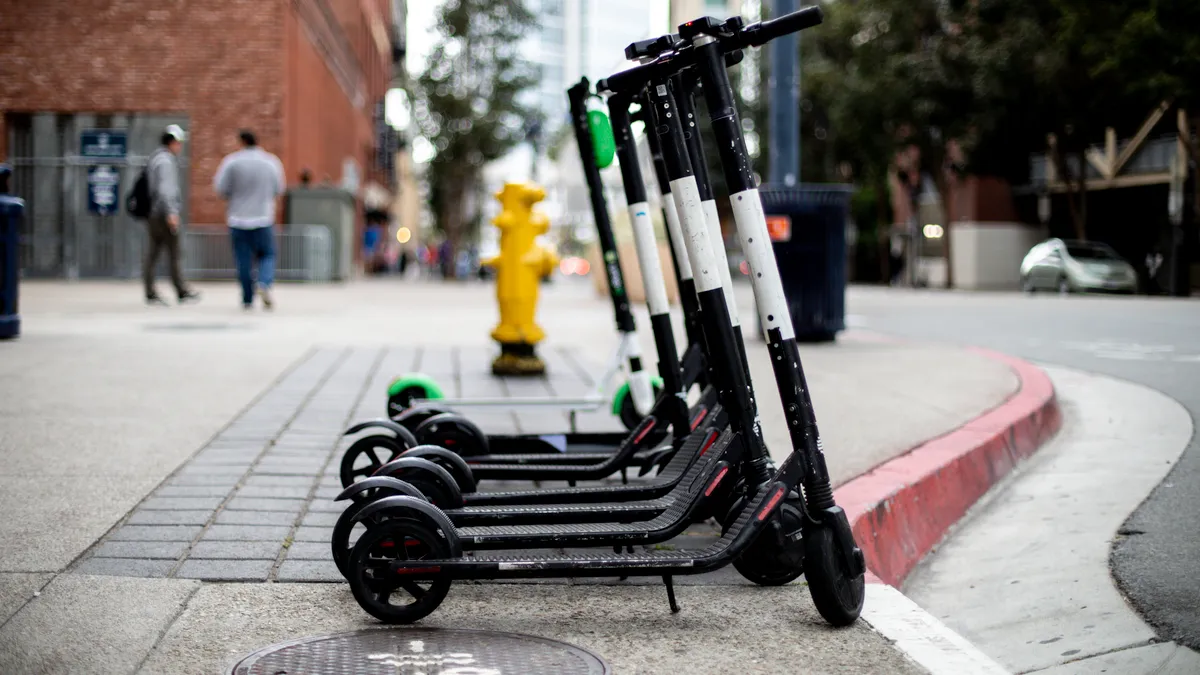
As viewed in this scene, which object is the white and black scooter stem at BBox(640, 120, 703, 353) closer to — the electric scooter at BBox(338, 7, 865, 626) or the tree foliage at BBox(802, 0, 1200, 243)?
the electric scooter at BBox(338, 7, 865, 626)

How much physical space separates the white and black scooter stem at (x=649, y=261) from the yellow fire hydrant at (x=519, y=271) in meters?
3.89

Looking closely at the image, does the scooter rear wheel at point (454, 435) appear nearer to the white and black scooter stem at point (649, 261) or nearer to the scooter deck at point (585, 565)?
the white and black scooter stem at point (649, 261)

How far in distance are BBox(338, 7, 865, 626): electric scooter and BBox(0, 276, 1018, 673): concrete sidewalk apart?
133mm

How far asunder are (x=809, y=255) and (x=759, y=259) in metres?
8.23

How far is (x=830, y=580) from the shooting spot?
3.41m

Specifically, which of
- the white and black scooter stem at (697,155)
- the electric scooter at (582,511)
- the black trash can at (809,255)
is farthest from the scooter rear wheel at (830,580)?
the black trash can at (809,255)

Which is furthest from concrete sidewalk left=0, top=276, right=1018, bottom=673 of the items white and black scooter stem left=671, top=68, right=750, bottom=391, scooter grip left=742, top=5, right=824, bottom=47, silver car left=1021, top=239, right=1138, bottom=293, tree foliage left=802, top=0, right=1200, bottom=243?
tree foliage left=802, top=0, right=1200, bottom=243

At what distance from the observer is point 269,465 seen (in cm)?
561

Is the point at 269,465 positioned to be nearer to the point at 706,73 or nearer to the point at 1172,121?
the point at 706,73

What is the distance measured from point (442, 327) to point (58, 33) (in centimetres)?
1892

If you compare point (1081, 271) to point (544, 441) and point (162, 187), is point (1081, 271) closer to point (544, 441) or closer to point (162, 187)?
point (162, 187)

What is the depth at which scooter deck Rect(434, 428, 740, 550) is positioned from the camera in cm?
361

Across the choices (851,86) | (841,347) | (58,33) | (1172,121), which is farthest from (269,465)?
(851,86)

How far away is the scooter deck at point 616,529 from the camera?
142 inches
